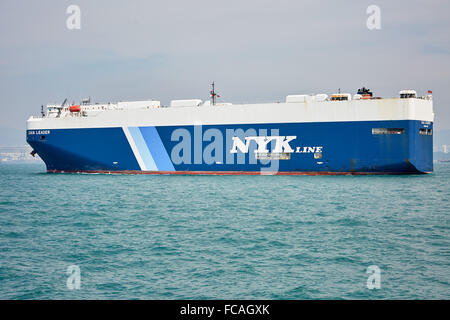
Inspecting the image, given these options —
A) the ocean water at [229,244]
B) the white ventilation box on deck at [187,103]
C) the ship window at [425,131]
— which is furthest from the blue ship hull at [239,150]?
the ocean water at [229,244]

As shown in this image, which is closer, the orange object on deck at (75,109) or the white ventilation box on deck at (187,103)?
the white ventilation box on deck at (187,103)

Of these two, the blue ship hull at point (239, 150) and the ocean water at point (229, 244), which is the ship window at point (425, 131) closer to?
the blue ship hull at point (239, 150)

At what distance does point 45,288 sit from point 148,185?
23.6 meters

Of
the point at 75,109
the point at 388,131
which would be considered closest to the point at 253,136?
the point at 388,131

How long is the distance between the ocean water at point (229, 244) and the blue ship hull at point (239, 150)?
344 inches

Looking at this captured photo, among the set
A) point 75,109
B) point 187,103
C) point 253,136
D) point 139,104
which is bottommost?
point 253,136

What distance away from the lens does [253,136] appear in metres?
40.8

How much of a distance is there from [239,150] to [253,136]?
1.71 m

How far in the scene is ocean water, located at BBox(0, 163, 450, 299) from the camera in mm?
11508

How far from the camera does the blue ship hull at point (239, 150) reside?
38.3 m

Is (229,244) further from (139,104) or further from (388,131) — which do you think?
(139,104)
